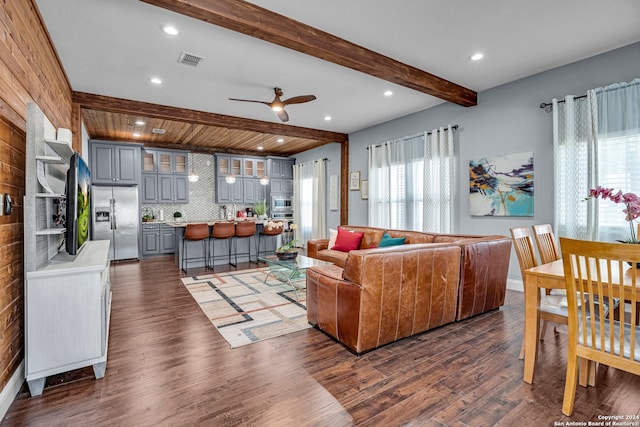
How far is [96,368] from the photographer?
217 centimetres

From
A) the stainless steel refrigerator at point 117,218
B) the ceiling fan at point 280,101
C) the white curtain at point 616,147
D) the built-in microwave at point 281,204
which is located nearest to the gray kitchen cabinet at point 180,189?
the stainless steel refrigerator at point 117,218

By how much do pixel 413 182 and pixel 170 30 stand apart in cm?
433

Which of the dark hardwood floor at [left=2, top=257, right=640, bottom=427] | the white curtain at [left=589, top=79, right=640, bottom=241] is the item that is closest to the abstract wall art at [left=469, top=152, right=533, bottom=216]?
the white curtain at [left=589, top=79, right=640, bottom=241]

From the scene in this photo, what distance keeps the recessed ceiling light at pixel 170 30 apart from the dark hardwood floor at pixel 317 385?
2865 mm

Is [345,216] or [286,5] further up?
[286,5]

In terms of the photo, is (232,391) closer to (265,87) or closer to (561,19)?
(265,87)

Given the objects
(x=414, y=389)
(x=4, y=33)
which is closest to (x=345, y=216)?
(x=414, y=389)

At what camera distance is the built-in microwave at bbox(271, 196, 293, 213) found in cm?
925

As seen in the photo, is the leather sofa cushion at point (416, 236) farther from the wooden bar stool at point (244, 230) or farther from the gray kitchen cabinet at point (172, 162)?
the gray kitchen cabinet at point (172, 162)

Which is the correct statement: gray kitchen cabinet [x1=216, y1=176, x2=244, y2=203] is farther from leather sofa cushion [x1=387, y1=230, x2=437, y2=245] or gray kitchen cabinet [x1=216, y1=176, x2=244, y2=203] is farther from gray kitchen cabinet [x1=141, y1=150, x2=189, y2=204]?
leather sofa cushion [x1=387, y1=230, x2=437, y2=245]

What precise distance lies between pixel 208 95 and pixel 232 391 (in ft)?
13.5

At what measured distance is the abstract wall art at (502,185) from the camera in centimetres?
416

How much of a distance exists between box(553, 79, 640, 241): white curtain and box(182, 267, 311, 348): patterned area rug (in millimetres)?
3381

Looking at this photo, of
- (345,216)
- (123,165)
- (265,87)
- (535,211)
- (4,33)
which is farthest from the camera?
(345,216)
